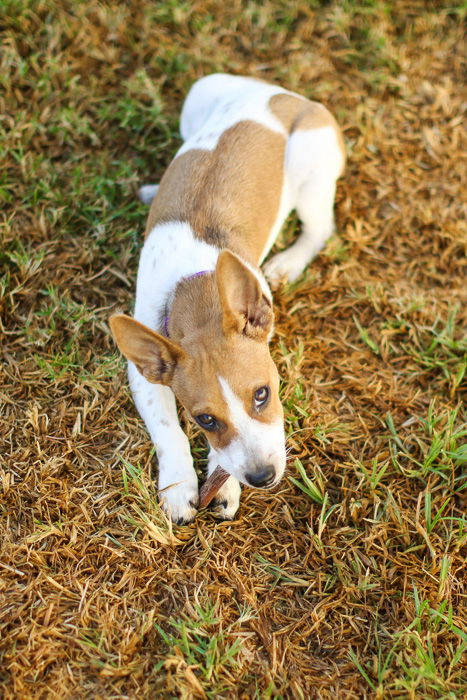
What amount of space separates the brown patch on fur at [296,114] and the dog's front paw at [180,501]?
3004 millimetres

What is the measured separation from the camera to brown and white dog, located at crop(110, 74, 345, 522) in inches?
146

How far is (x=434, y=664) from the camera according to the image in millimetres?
3748

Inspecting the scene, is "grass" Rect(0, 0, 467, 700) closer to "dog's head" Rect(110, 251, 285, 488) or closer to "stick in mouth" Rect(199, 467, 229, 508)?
"stick in mouth" Rect(199, 467, 229, 508)

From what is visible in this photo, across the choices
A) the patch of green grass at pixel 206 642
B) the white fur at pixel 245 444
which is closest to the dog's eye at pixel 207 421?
the white fur at pixel 245 444

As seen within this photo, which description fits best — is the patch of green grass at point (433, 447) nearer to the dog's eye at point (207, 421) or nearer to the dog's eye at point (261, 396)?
the dog's eye at point (261, 396)

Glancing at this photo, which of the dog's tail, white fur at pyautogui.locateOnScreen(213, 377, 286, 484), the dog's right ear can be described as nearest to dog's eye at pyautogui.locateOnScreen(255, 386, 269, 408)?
white fur at pyautogui.locateOnScreen(213, 377, 286, 484)

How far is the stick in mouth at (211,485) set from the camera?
13.7ft

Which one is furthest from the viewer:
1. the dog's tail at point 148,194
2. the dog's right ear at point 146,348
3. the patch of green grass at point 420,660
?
the dog's tail at point 148,194

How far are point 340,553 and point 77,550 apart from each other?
1.75 m

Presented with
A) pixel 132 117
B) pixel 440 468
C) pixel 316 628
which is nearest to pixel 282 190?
pixel 132 117

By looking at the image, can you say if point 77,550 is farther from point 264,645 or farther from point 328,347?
point 328,347

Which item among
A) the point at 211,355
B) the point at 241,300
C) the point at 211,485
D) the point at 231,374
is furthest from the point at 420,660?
the point at 241,300

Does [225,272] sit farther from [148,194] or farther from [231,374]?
[148,194]

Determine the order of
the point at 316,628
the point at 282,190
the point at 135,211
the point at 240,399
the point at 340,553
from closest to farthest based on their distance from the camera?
the point at 240,399
the point at 316,628
the point at 340,553
the point at 282,190
the point at 135,211
